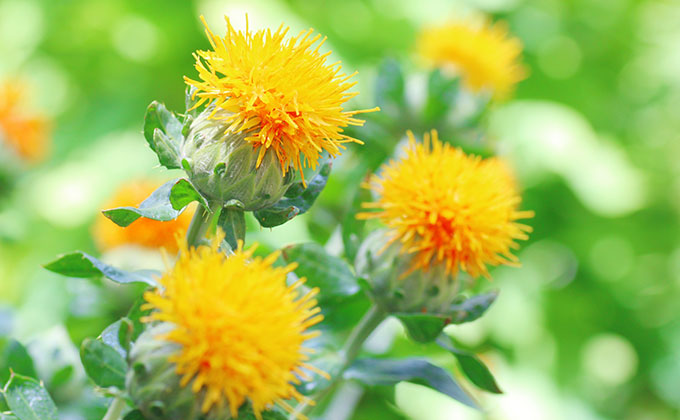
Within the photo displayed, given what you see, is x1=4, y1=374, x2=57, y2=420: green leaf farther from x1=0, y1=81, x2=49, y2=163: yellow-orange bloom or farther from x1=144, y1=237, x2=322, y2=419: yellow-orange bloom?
x1=0, y1=81, x2=49, y2=163: yellow-orange bloom

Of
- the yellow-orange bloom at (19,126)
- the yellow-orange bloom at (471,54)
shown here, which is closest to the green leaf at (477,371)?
the yellow-orange bloom at (471,54)

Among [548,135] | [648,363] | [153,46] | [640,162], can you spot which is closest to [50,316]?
[153,46]

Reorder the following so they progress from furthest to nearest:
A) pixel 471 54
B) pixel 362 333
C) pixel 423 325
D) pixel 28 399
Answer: pixel 471 54
pixel 362 333
pixel 423 325
pixel 28 399

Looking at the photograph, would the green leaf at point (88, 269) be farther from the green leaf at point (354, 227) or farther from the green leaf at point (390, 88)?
the green leaf at point (390, 88)

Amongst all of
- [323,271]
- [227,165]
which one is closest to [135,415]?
[227,165]

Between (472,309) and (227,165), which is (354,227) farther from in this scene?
(227,165)

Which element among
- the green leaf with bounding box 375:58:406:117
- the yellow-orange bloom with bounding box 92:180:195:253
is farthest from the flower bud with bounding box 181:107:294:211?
the green leaf with bounding box 375:58:406:117
